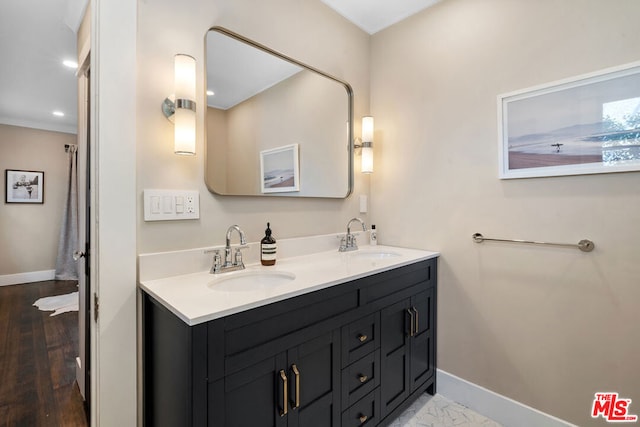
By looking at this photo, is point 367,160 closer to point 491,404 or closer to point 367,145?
point 367,145

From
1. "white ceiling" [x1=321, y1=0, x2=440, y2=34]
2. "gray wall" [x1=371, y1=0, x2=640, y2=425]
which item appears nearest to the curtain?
"white ceiling" [x1=321, y1=0, x2=440, y2=34]

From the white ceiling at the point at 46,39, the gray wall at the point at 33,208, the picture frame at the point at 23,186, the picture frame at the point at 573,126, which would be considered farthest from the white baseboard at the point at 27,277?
the picture frame at the point at 573,126

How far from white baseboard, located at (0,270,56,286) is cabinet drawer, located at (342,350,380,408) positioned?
540 cm

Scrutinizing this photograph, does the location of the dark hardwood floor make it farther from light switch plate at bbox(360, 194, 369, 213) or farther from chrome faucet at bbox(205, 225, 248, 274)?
light switch plate at bbox(360, 194, 369, 213)

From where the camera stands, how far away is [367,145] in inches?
81.0

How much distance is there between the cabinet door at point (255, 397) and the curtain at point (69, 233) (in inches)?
197

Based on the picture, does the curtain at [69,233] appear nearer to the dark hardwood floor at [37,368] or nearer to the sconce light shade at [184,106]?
the dark hardwood floor at [37,368]

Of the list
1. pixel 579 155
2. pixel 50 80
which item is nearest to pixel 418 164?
pixel 579 155

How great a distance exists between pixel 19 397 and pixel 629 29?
12.2 feet

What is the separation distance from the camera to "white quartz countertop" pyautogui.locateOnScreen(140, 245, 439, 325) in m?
0.89

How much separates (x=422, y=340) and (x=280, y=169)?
4.29 ft

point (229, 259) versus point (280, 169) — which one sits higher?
point (280, 169)

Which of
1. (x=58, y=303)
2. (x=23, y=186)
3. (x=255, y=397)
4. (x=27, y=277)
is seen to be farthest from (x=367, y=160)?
(x=27, y=277)

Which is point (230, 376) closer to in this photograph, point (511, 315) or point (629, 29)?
point (511, 315)
